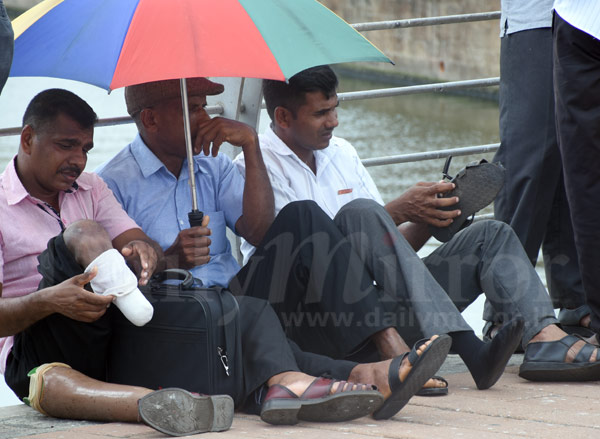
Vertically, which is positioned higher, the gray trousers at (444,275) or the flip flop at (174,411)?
the gray trousers at (444,275)

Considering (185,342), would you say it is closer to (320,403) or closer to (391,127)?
(320,403)

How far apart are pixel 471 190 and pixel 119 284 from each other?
125 centimetres

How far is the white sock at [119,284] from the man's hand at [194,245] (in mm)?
398

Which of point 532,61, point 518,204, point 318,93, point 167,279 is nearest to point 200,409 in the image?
point 167,279

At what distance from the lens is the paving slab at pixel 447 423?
2.46m

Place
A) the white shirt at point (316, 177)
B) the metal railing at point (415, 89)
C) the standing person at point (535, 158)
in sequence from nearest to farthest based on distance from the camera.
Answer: the white shirt at point (316, 177)
the standing person at point (535, 158)
the metal railing at point (415, 89)

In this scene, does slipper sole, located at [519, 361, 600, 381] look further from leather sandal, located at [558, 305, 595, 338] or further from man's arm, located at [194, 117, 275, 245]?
man's arm, located at [194, 117, 275, 245]

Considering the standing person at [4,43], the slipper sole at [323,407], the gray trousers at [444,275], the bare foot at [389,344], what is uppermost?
the standing person at [4,43]

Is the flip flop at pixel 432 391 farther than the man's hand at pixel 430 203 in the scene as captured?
No

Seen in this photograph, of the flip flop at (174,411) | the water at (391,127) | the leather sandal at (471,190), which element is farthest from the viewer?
the water at (391,127)

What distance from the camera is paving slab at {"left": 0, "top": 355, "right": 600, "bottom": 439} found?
246 centimetres

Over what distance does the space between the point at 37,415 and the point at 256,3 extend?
1.24 metres

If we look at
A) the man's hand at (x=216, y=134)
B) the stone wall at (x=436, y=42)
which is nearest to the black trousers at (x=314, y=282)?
the man's hand at (x=216, y=134)

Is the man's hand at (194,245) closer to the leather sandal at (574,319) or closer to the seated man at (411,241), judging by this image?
the seated man at (411,241)
